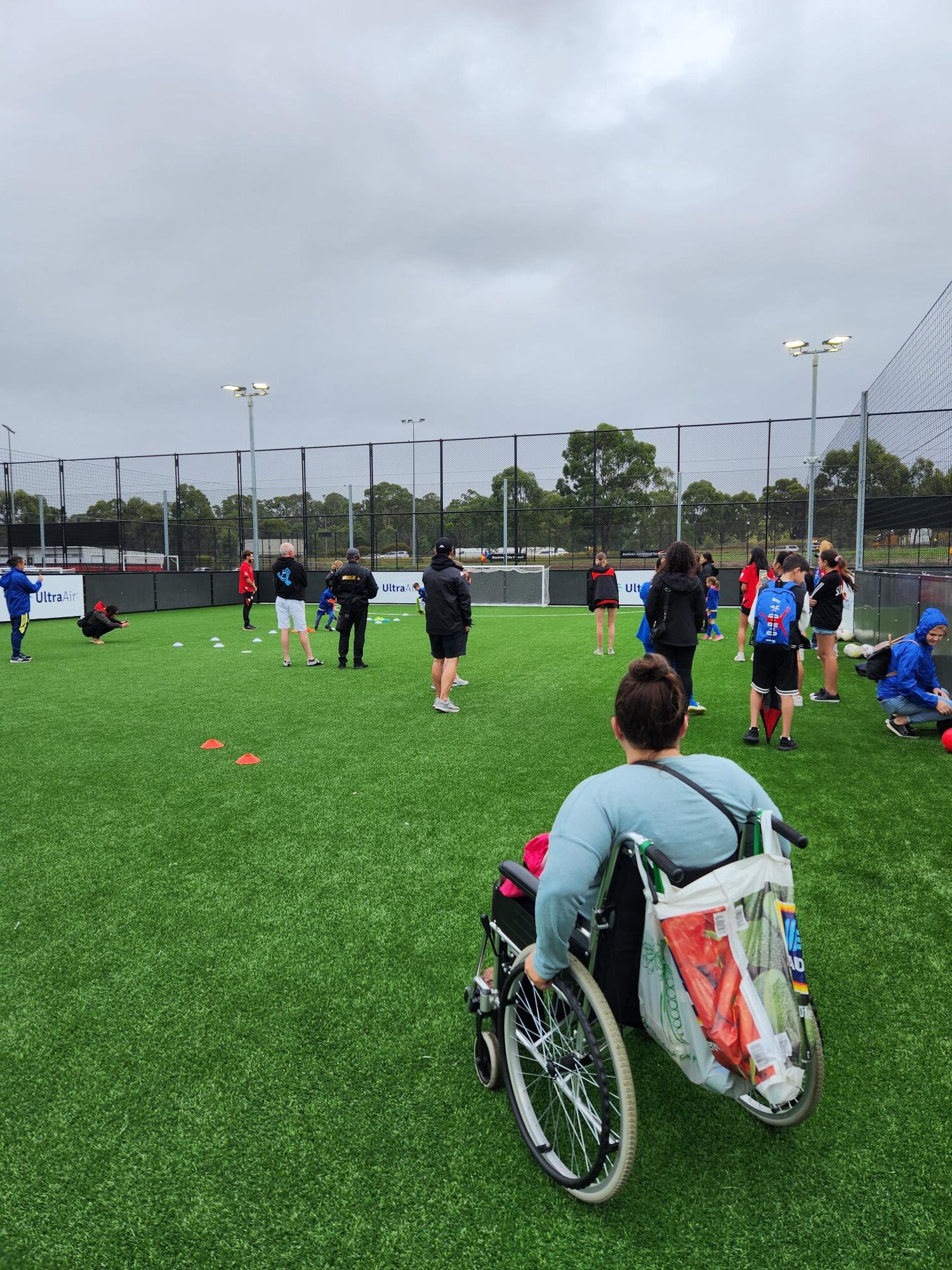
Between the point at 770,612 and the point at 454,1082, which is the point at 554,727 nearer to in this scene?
the point at 770,612

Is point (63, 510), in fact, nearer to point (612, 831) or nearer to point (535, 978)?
point (535, 978)

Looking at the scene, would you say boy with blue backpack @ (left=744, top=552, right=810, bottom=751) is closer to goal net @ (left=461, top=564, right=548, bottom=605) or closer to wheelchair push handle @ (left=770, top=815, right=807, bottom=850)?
wheelchair push handle @ (left=770, top=815, right=807, bottom=850)

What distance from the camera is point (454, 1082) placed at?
2.30 metres

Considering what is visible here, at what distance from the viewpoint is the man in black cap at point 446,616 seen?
7.38 meters

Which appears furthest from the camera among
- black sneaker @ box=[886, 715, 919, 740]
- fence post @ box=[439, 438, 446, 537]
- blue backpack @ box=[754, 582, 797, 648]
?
fence post @ box=[439, 438, 446, 537]

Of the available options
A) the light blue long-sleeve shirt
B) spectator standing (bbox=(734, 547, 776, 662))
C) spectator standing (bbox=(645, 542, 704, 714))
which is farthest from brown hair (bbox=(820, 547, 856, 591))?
the light blue long-sleeve shirt

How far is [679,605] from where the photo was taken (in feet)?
19.5

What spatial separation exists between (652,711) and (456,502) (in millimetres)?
27542

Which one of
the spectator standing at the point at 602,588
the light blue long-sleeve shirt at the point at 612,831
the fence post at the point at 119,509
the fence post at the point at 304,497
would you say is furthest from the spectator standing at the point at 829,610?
the fence post at the point at 119,509

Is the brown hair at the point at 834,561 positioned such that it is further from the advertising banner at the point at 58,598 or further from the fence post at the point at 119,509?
the fence post at the point at 119,509

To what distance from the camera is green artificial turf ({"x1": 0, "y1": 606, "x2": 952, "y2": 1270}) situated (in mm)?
1793

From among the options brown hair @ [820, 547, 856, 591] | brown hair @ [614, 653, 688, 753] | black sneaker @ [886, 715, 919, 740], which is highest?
brown hair @ [820, 547, 856, 591]

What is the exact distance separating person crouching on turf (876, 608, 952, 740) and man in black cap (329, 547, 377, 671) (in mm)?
6184

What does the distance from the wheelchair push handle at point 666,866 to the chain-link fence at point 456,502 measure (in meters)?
21.8
